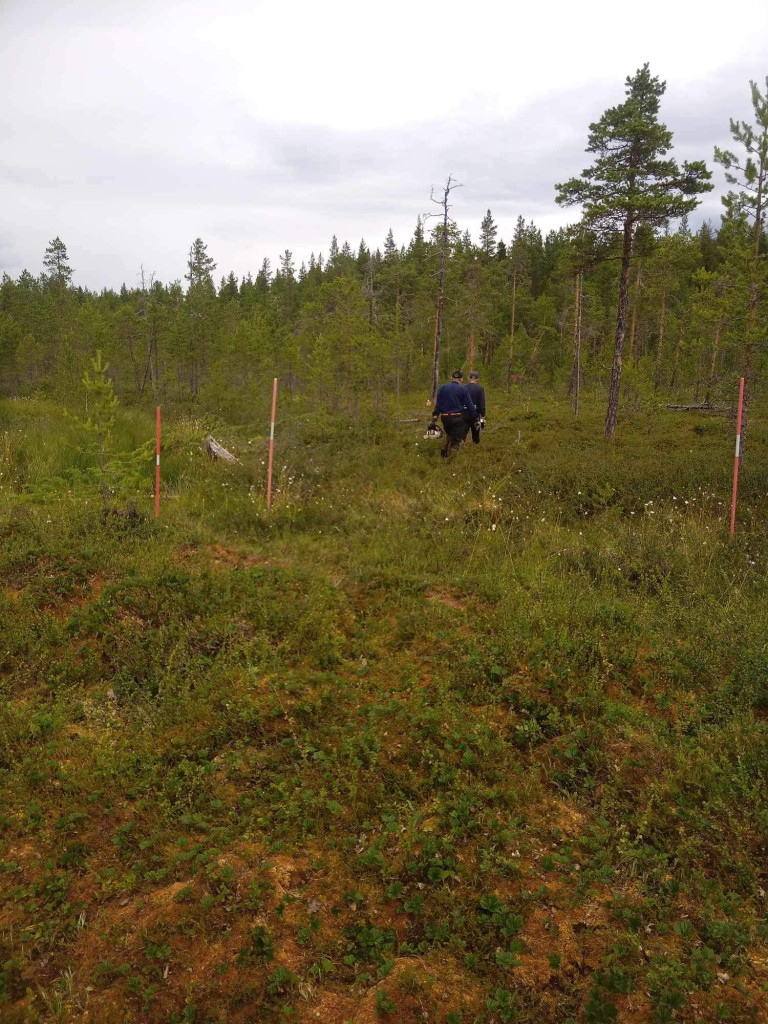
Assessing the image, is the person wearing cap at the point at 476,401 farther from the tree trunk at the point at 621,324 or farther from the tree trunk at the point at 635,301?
the tree trunk at the point at 635,301

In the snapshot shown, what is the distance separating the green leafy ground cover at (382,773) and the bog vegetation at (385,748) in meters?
0.02

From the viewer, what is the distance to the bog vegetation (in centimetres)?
307

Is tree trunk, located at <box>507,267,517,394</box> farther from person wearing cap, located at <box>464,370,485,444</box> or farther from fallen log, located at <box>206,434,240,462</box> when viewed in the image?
fallen log, located at <box>206,434,240,462</box>

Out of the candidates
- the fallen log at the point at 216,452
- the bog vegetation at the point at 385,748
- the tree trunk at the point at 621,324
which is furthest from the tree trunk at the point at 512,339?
the bog vegetation at the point at 385,748

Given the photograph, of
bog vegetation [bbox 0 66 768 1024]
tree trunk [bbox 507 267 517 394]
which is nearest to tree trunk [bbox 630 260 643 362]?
tree trunk [bbox 507 267 517 394]

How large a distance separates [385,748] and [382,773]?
0.76 ft

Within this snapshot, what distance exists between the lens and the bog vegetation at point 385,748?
3.07m

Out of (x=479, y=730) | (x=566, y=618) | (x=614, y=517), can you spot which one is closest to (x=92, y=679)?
(x=479, y=730)

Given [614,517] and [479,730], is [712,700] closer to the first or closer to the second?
[479,730]

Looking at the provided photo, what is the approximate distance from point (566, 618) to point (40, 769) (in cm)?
482

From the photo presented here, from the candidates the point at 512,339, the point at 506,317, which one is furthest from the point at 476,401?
the point at 506,317

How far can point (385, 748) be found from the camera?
461cm

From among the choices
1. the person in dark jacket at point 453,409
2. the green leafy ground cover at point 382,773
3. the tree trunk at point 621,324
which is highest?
the tree trunk at point 621,324

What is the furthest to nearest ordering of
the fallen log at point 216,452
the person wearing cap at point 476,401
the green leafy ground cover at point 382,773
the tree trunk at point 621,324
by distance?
1. the tree trunk at point 621,324
2. the fallen log at point 216,452
3. the person wearing cap at point 476,401
4. the green leafy ground cover at point 382,773
